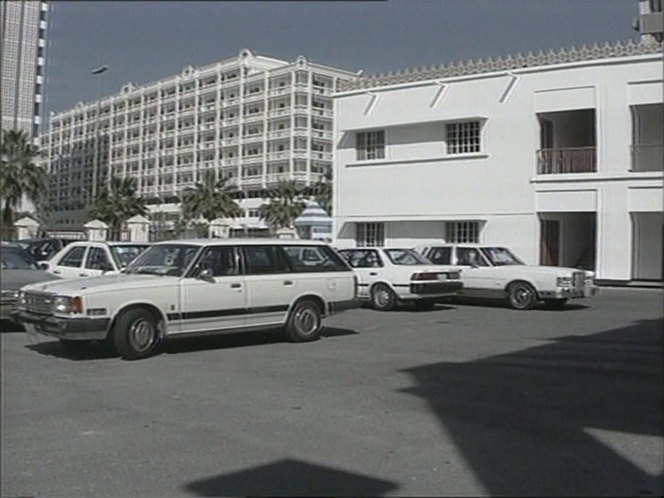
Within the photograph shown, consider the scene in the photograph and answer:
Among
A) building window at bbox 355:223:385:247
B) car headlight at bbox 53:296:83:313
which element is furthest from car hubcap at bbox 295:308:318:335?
building window at bbox 355:223:385:247

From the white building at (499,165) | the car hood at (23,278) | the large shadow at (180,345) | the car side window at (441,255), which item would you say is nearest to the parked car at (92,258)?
the large shadow at (180,345)

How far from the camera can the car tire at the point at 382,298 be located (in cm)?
1645

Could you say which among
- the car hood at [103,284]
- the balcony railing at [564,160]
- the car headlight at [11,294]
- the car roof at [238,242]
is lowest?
the car headlight at [11,294]

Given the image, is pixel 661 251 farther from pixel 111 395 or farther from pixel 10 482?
pixel 111 395

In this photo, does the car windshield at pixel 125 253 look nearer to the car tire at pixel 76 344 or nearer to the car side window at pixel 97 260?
the car side window at pixel 97 260

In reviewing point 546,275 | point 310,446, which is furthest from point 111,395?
point 546,275

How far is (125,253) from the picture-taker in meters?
14.1

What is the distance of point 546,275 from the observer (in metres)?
16.5

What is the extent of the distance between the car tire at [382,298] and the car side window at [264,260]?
5711mm

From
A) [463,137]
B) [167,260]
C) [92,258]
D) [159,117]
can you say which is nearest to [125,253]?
[92,258]

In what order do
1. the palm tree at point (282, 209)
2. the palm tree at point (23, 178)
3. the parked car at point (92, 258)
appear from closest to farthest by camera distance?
the palm tree at point (23, 178) < the parked car at point (92, 258) < the palm tree at point (282, 209)

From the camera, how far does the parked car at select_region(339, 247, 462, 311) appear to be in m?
16.2

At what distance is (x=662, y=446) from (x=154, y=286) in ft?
20.8

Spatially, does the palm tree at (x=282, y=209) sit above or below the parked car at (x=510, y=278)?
above
